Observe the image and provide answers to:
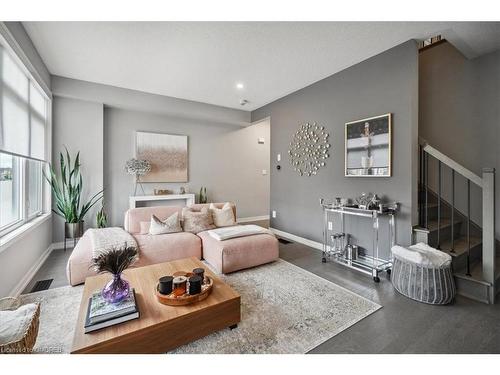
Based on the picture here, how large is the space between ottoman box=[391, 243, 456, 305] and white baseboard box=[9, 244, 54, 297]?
3.78 metres

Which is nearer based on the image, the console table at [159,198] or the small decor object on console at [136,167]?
the small decor object on console at [136,167]

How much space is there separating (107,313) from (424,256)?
8.59 ft

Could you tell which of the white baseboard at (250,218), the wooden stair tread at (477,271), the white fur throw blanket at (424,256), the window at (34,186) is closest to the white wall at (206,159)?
the white baseboard at (250,218)

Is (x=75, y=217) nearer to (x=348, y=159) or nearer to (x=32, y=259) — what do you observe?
(x=32, y=259)

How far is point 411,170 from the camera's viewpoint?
2.59 meters

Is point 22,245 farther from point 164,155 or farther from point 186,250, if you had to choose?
point 164,155

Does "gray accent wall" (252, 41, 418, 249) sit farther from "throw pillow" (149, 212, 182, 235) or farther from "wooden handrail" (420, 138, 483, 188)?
"throw pillow" (149, 212, 182, 235)

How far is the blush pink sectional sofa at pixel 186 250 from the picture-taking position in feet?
7.79

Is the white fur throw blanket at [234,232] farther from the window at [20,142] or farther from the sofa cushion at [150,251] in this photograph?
the window at [20,142]

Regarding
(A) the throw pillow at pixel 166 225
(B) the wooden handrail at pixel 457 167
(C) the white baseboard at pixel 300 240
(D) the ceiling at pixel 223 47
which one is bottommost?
(C) the white baseboard at pixel 300 240

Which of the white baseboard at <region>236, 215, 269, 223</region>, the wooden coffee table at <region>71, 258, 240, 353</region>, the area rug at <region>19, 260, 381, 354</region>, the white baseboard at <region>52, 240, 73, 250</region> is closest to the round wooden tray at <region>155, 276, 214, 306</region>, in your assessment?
the wooden coffee table at <region>71, 258, 240, 353</region>

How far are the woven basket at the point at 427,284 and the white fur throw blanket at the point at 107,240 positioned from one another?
9.46 ft

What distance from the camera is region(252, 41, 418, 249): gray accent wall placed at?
2625 mm

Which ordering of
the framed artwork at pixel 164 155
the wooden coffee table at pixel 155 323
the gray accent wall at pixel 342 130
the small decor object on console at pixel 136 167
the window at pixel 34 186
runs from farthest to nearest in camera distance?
the framed artwork at pixel 164 155 → the small decor object on console at pixel 136 167 → the window at pixel 34 186 → the gray accent wall at pixel 342 130 → the wooden coffee table at pixel 155 323
